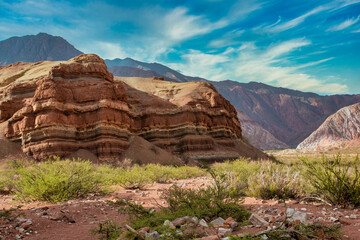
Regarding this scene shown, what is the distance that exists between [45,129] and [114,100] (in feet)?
26.7

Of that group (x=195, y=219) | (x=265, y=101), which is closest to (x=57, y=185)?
(x=195, y=219)

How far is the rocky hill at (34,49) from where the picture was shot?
17488cm

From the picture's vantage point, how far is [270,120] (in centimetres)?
17388

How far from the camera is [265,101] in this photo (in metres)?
189

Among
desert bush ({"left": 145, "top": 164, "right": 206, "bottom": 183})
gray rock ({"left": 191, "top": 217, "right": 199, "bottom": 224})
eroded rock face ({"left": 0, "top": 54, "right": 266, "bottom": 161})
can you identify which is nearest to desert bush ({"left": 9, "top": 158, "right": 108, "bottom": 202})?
gray rock ({"left": 191, "top": 217, "right": 199, "bottom": 224})

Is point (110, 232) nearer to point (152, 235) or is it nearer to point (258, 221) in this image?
point (152, 235)

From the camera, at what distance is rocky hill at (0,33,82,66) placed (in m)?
175

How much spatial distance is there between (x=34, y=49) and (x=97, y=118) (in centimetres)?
18621

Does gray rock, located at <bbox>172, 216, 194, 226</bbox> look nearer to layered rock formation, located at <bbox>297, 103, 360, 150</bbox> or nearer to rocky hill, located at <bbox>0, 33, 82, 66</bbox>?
layered rock formation, located at <bbox>297, 103, 360, 150</bbox>

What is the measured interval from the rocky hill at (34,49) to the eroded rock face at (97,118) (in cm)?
15622

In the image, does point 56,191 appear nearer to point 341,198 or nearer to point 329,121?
point 341,198

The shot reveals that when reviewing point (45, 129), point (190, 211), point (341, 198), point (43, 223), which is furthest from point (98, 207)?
point (45, 129)

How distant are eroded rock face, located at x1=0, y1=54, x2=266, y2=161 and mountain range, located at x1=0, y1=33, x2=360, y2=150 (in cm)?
11151

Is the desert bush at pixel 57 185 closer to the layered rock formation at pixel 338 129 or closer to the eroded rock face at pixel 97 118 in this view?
the eroded rock face at pixel 97 118
